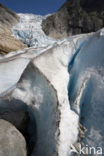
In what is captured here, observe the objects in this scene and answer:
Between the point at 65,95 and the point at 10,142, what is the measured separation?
Answer: 18.9 inches

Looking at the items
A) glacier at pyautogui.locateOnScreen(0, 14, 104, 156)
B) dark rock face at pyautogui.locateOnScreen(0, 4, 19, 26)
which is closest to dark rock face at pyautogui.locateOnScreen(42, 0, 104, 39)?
dark rock face at pyautogui.locateOnScreen(0, 4, 19, 26)

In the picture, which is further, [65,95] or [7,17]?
[7,17]

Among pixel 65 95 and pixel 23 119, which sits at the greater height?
pixel 65 95

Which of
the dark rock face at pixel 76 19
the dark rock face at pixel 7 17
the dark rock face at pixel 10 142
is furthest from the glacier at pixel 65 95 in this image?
the dark rock face at pixel 76 19

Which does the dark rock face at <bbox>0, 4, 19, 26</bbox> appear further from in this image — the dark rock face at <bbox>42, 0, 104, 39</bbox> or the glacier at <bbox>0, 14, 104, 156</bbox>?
the glacier at <bbox>0, 14, 104, 156</bbox>

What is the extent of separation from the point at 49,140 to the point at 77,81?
479 mm

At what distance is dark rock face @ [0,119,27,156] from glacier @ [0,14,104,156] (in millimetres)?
141

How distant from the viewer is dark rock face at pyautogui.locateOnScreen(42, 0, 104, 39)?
43.6ft

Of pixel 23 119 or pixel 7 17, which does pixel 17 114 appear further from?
pixel 7 17

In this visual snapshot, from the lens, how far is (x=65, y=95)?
118 cm

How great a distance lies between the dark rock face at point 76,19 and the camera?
13.3 meters

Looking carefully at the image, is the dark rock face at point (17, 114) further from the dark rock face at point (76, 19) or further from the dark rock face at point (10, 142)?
the dark rock face at point (76, 19)

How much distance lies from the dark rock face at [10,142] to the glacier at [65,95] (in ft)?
0.46

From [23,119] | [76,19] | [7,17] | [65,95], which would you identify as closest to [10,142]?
[23,119]
